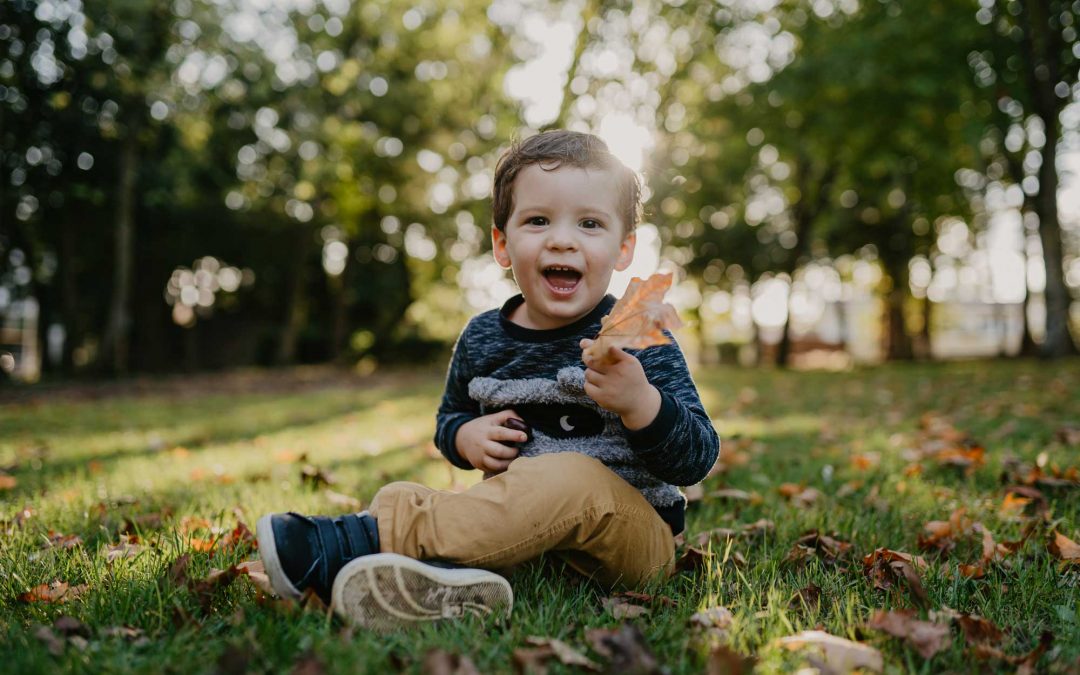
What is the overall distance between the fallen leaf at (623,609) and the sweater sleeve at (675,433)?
35 centimetres

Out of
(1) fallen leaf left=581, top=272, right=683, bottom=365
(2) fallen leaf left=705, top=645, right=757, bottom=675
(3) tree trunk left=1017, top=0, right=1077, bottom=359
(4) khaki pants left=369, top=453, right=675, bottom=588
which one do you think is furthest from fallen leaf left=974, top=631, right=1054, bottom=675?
(3) tree trunk left=1017, top=0, right=1077, bottom=359

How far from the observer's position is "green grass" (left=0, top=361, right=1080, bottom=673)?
1555 mm

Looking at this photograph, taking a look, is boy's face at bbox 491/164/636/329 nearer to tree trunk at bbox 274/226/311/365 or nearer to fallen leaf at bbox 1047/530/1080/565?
fallen leaf at bbox 1047/530/1080/565

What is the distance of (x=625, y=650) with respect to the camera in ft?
4.85

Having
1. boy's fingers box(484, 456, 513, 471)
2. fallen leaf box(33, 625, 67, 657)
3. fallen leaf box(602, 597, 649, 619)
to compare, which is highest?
boy's fingers box(484, 456, 513, 471)

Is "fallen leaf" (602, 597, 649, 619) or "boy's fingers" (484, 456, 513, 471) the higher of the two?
"boy's fingers" (484, 456, 513, 471)

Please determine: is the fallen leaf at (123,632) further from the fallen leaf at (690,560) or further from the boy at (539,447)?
the fallen leaf at (690,560)

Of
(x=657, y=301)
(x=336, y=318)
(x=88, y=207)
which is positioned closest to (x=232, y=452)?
(x=657, y=301)

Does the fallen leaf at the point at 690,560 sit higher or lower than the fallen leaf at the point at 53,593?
lower

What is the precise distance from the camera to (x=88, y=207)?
62.5 ft

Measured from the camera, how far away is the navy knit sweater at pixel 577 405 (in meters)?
1.98

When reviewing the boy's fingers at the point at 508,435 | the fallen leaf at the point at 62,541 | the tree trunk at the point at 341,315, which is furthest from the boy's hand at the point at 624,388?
the tree trunk at the point at 341,315

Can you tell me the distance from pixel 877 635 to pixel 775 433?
408 cm

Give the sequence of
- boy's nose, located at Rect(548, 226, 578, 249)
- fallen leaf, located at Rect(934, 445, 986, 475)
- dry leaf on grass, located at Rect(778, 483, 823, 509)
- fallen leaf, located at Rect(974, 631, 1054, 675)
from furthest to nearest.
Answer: fallen leaf, located at Rect(934, 445, 986, 475) < dry leaf on grass, located at Rect(778, 483, 823, 509) < boy's nose, located at Rect(548, 226, 578, 249) < fallen leaf, located at Rect(974, 631, 1054, 675)
